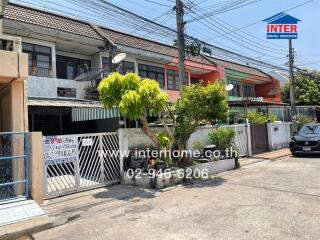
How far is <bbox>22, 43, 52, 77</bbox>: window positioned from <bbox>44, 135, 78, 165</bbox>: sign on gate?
6.45m

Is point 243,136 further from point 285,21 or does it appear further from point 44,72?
point 44,72

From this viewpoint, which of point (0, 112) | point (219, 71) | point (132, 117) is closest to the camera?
point (132, 117)

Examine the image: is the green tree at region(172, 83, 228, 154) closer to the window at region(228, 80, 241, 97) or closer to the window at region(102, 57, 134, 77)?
the window at region(102, 57, 134, 77)

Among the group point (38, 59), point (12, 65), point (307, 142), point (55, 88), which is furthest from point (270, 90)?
point (12, 65)

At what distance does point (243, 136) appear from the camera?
15828mm

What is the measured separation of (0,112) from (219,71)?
750 inches

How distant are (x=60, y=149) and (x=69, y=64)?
887 centimetres

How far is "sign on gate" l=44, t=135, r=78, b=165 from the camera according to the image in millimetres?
8961

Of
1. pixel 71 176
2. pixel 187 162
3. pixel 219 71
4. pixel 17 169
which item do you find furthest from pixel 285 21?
pixel 17 169

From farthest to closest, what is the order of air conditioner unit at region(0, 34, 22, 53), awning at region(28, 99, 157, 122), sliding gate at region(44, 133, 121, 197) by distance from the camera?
1. awning at region(28, 99, 157, 122)
2. sliding gate at region(44, 133, 121, 197)
3. air conditioner unit at region(0, 34, 22, 53)

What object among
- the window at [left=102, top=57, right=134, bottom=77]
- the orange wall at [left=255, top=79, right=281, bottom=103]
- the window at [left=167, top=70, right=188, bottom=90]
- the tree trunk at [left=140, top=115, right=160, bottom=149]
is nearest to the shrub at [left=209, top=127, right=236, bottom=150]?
the tree trunk at [left=140, top=115, right=160, bottom=149]

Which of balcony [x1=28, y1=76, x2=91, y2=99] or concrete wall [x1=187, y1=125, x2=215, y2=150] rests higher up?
balcony [x1=28, y1=76, x2=91, y2=99]

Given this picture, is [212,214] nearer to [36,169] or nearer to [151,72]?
[36,169]

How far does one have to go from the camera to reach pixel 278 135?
18625 millimetres
